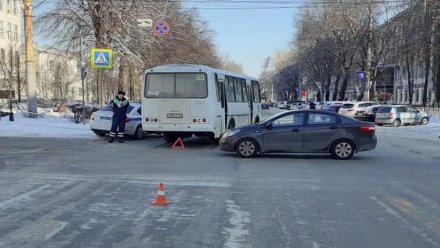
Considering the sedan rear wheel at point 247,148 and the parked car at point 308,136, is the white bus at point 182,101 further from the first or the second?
the parked car at point 308,136

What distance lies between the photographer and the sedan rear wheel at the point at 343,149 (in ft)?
46.5

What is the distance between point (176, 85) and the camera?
1716 centimetres

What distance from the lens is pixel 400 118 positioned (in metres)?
33.8

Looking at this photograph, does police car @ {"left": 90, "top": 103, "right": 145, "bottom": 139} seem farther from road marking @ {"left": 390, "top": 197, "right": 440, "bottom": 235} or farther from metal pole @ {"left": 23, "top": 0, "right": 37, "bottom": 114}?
road marking @ {"left": 390, "top": 197, "right": 440, "bottom": 235}

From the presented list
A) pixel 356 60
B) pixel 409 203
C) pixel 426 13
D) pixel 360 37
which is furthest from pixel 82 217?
pixel 356 60

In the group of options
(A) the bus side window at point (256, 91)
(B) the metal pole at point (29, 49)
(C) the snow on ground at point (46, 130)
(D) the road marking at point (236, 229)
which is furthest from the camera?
(B) the metal pole at point (29, 49)

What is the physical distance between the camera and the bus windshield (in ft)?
56.0

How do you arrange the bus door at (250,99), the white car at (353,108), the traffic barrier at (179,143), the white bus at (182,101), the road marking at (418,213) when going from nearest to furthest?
1. the road marking at (418,213)
2. the white bus at (182,101)
3. the traffic barrier at (179,143)
4. the bus door at (250,99)
5. the white car at (353,108)

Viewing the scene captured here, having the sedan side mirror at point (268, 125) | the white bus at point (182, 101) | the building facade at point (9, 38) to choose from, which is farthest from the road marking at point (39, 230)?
the building facade at point (9, 38)

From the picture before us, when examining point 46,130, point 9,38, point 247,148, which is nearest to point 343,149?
point 247,148

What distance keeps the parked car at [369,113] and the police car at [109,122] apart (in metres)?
21.0

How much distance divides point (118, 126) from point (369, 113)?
77.8 ft

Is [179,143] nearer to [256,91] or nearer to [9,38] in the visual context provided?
[256,91]

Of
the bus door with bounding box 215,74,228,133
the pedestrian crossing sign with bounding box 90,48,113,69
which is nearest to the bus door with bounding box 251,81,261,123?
the bus door with bounding box 215,74,228,133
